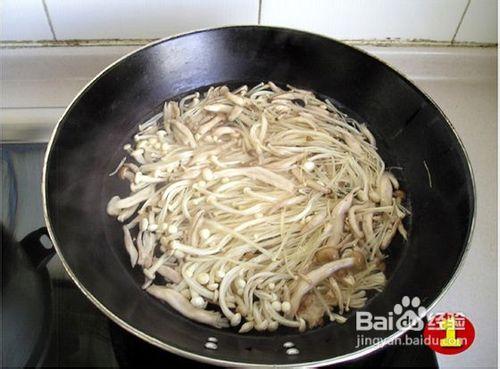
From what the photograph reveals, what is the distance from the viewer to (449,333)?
1120mm

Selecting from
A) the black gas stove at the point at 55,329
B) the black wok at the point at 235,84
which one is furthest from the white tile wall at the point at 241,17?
the black gas stove at the point at 55,329

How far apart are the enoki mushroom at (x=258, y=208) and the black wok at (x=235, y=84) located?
0.03 m

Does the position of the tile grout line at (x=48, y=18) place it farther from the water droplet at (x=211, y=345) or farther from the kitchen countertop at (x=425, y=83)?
the water droplet at (x=211, y=345)

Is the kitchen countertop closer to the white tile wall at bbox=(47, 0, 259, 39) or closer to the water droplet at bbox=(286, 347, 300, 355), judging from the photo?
the white tile wall at bbox=(47, 0, 259, 39)

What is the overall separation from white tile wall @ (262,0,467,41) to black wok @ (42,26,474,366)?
24 cm

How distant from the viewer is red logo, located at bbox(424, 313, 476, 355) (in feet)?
3.54

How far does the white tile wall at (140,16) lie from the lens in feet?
4.62

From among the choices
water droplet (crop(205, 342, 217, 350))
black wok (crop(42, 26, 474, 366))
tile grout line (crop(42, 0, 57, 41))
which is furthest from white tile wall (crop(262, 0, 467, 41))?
water droplet (crop(205, 342, 217, 350))

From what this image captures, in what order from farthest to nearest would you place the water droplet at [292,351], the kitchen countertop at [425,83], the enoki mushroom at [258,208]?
the kitchen countertop at [425,83] < the enoki mushroom at [258,208] < the water droplet at [292,351]

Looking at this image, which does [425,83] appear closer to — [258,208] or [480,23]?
[480,23]

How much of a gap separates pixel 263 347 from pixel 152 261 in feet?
0.98

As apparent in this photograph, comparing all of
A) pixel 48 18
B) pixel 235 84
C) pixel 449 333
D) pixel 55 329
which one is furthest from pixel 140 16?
pixel 449 333

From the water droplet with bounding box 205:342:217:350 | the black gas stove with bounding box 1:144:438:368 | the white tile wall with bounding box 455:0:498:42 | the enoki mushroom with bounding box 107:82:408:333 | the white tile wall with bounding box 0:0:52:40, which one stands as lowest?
the black gas stove with bounding box 1:144:438:368

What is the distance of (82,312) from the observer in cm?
111
